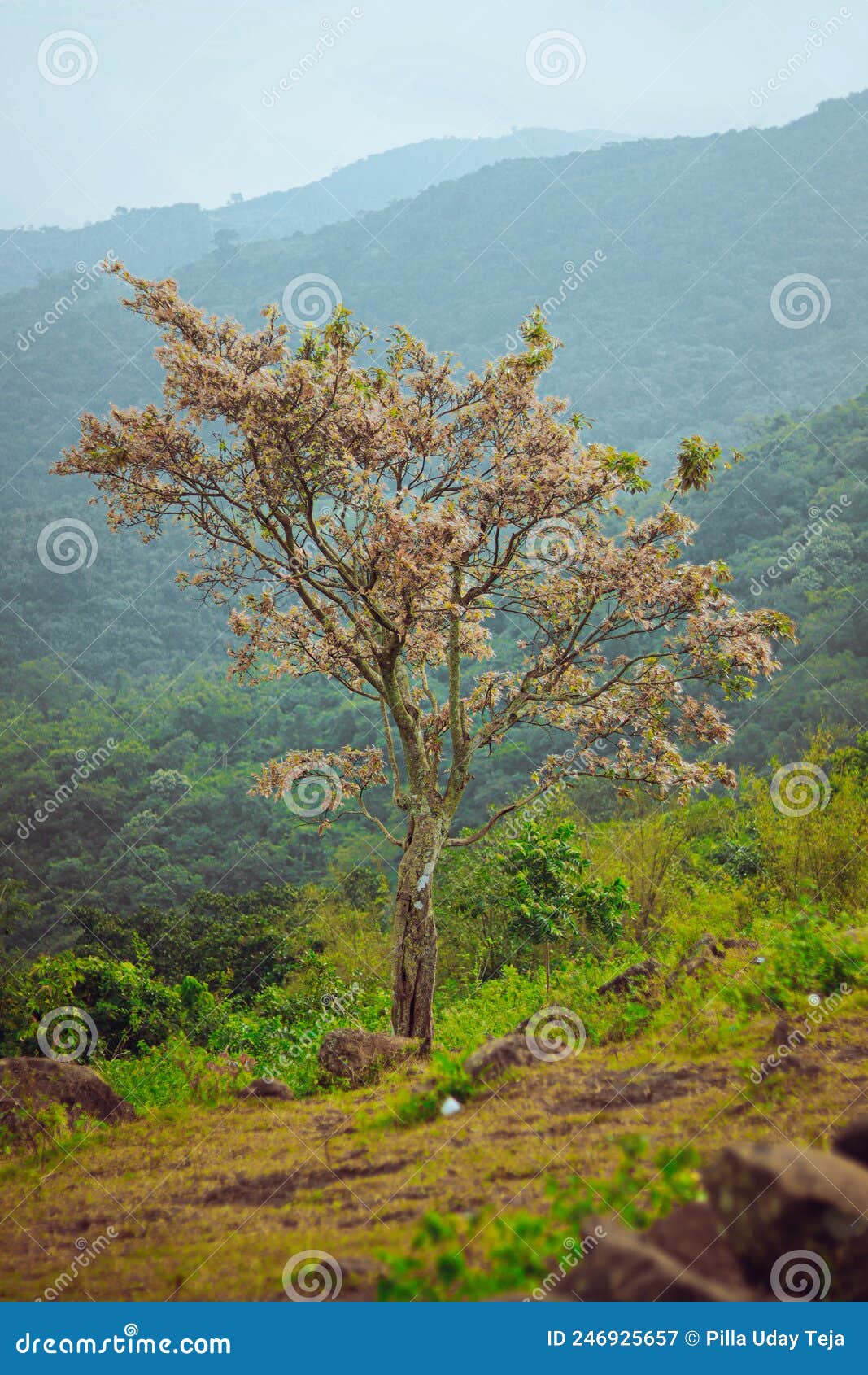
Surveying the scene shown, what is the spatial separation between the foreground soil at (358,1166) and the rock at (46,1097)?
1.26ft

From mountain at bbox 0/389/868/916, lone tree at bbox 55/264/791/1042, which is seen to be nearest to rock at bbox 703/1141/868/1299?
lone tree at bbox 55/264/791/1042

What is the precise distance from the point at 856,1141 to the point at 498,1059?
3272 mm

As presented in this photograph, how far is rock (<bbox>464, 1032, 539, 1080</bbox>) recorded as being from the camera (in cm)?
680

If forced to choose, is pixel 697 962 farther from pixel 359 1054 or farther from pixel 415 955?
pixel 359 1054

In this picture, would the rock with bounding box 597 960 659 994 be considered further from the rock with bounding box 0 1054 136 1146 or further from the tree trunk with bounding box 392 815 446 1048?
the rock with bounding box 0 1054 136 1146

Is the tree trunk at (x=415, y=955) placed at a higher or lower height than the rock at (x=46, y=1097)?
higher

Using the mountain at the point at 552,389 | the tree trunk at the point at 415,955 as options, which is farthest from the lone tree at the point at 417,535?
the mountain at the point at 552,389

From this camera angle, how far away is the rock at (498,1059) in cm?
680

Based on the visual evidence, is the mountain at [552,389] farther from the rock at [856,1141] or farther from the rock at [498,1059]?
the rock at [856,1141]

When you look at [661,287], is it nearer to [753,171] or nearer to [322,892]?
[753,171]

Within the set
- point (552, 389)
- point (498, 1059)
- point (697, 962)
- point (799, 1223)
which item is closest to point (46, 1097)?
point (498, 1059)

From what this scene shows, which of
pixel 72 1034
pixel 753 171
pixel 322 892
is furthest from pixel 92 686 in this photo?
pixel 753 171

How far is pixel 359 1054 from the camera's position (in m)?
8.25

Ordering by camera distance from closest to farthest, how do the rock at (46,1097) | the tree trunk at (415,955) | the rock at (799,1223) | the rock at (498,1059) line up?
the rock at (799,1223) < the rock at (498,1059) < the rock at (46,1097) < the tree trunk at (415,955)
